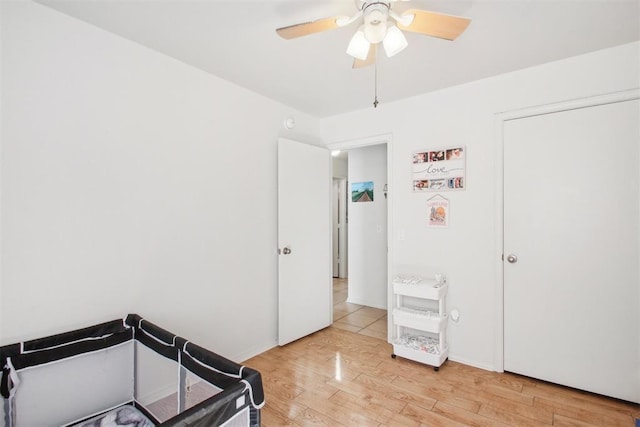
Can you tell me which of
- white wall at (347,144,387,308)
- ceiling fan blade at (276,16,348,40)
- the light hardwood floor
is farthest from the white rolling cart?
ceiling fan blade at (276,16,348,40)

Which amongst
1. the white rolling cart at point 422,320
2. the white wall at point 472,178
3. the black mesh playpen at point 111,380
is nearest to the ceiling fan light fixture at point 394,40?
the white wall at point 472,178

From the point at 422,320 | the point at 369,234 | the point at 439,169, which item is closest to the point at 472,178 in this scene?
the point at 439,169

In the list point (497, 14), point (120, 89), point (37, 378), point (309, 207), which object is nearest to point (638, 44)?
point (497, 14)

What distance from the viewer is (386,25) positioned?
151 centimetres

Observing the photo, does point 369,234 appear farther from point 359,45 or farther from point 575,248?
point 359,45

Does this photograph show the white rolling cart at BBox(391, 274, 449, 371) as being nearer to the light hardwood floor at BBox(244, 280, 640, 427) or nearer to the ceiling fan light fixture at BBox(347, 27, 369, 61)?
the light hardwood floor at BBox(244, 280, 640, 427)

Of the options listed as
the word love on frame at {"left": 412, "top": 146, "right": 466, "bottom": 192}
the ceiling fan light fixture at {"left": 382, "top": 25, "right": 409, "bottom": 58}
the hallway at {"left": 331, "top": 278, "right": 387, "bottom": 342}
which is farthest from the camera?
the hallway at {"left": 331, "top": 278, "right": 387, "bottom": 342}

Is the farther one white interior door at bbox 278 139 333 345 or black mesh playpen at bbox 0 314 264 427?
white interior door at bbox 278 139 333 345

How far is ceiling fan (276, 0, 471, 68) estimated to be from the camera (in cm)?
144

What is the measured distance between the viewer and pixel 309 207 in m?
3.33

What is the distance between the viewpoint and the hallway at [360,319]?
349 cm

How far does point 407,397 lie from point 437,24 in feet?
7.59

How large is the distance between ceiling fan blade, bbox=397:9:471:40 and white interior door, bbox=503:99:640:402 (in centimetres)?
134

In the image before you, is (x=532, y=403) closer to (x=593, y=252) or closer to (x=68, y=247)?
(x=593, y=252)
